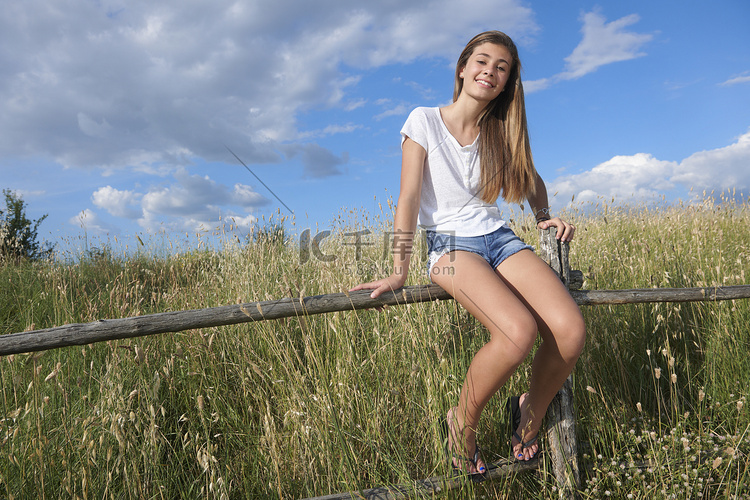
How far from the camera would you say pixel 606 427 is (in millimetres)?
2582

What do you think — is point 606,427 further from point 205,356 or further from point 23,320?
point 23,320

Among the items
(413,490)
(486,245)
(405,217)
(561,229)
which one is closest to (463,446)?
(413,490)

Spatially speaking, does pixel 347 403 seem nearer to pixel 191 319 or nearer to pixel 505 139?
pixel 191 319

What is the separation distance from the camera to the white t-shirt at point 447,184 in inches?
94.9

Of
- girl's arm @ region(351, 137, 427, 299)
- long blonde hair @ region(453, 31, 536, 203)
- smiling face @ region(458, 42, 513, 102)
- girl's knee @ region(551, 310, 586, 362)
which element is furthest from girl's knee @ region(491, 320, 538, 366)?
smiling face @ region(458, 42, 513, 102)

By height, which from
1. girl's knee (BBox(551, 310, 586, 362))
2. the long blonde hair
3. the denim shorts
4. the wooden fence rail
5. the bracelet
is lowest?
girl's knee (BBox(551, 310, 586, 362))

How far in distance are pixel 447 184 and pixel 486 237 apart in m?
0.38

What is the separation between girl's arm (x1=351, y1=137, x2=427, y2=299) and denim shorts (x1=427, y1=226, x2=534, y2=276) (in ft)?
0.59

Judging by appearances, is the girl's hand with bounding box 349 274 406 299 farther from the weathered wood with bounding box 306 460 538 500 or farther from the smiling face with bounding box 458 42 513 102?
the smiling face with bounding box 458 42 513 102

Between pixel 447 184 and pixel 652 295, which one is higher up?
pixel 447 184

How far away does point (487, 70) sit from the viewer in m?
2.56

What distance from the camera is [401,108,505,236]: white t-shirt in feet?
7.91

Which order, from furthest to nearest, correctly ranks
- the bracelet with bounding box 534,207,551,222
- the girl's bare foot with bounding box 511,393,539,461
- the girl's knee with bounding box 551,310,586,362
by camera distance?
the bracelet with bounding box 534,207,551,222, the girl's bare foot with bounding box 511,393,539,461, the girl's knee with bounding box 551,310,586,362

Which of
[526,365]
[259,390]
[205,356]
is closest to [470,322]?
[526,365]
